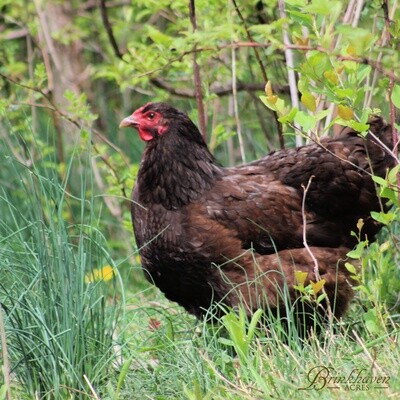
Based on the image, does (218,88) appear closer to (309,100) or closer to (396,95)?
(309,100)

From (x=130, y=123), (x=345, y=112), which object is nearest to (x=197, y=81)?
(x=130, y=123)

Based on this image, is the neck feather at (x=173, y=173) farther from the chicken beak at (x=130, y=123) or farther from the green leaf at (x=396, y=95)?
the green leaf at (x=396, y=95)

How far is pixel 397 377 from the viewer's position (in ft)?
12.2

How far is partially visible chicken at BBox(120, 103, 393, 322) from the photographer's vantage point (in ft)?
16.8

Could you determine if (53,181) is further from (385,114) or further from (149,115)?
(385,114)

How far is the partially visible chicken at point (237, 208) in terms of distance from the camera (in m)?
5.12

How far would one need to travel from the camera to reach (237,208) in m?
5.27

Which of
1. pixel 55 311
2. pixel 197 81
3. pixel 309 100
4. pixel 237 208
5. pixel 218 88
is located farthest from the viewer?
pixel 218 88

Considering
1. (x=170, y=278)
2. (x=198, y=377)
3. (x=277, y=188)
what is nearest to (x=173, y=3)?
(x=277, y=188)

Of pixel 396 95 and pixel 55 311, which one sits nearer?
pixel 396 95

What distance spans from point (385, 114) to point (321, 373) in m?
2.80

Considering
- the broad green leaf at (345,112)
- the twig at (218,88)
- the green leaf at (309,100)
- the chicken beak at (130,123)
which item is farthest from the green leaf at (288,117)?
the twig at (218,88)

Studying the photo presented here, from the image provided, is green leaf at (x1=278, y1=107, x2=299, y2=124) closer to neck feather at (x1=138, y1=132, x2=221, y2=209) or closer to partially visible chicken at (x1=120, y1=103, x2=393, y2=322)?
partially visible chicken at (x1=120, y1=103, x2=393, y2=322)

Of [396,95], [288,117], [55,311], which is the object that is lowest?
[55,311]
